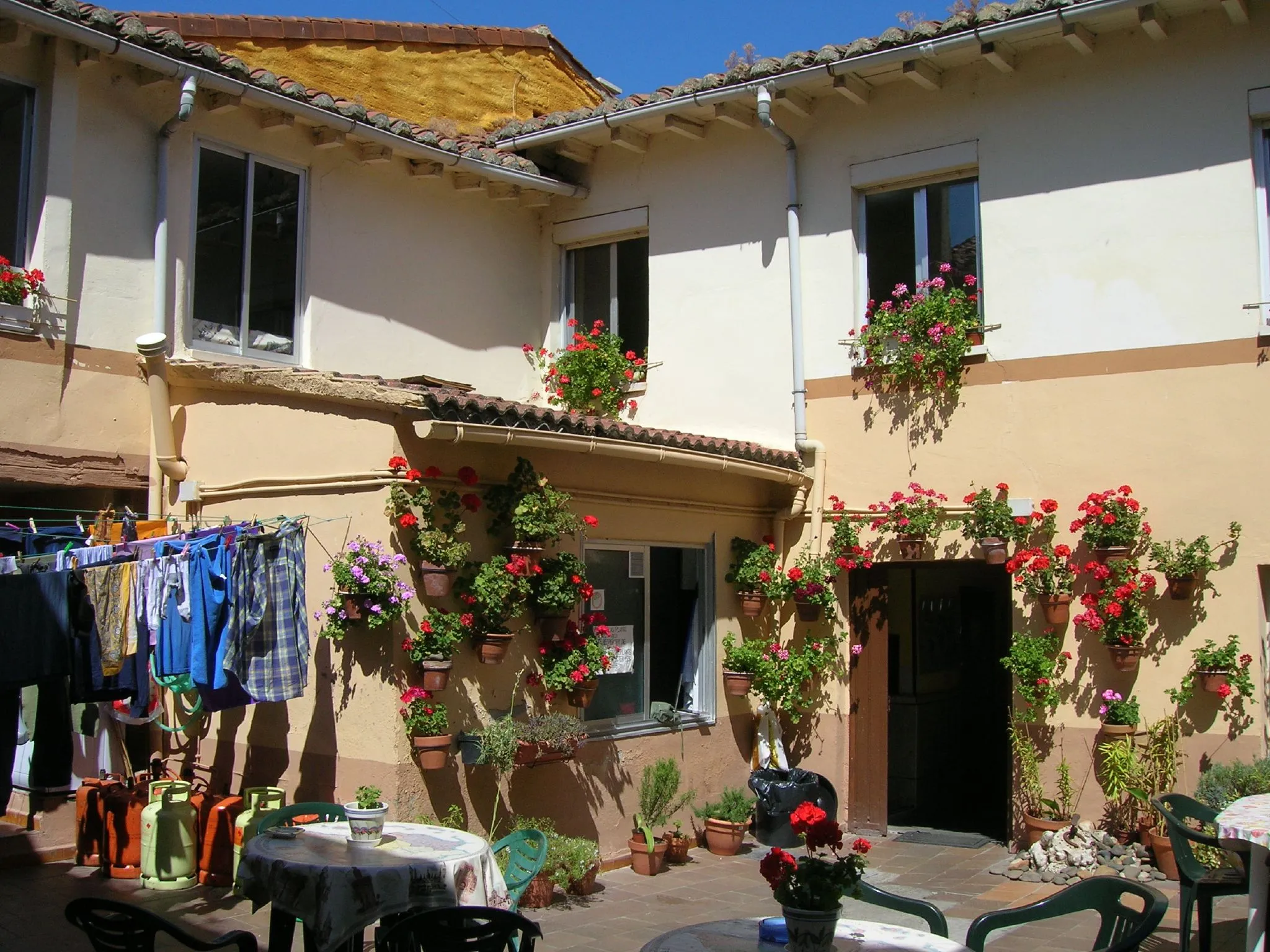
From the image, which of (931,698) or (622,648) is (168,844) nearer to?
(622,648)

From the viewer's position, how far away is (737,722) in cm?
1018

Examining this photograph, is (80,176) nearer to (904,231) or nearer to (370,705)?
(370,705)

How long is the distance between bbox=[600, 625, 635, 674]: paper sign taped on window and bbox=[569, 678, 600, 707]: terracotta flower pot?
79cm

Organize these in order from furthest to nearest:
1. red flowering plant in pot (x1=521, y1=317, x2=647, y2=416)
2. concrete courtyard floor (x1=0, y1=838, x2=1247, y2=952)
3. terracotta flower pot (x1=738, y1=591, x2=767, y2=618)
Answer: red flowering plant in pot (x1=521, y1=317, x2=647, y2=416) → terracotta flower pot (x1=738, y1=591, x2=767, y2=618) → concrete courtyard floor (x1=0, y1=838, x2=1247, y2=952)

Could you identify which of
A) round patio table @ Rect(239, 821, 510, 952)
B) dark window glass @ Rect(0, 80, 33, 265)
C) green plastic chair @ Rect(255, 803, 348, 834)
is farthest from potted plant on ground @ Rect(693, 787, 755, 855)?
dark window glass @ Rect(0, 80, 33, 265)

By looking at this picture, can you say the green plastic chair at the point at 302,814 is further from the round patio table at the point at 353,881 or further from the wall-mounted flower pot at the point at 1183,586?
the wall-mounted flower pot at the point at 1183,586

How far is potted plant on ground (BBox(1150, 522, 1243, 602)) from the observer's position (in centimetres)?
848

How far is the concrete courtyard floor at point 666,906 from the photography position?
689cm

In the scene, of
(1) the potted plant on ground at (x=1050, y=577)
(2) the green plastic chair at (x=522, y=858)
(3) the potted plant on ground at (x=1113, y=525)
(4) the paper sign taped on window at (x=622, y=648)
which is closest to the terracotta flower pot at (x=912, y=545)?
(1) the potted plant on ground at (x=1050, y=577)

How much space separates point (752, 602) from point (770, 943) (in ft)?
20.2

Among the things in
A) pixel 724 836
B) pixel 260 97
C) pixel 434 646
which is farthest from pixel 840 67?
pixel 724 836

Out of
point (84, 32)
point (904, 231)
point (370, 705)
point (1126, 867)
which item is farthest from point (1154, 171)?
point (84, 32)

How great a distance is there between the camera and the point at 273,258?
9.98 meters

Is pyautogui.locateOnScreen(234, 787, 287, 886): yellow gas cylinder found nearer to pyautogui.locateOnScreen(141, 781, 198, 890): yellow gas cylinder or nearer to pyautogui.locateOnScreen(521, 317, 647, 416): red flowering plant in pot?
pyautogui.locateOnScreen(141, 781, 198, 890): yellow gas cylinder
